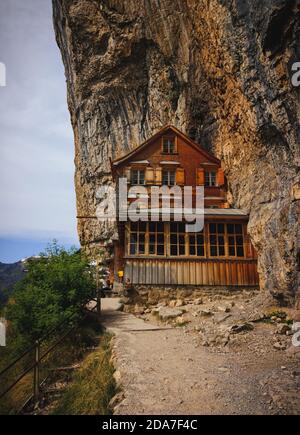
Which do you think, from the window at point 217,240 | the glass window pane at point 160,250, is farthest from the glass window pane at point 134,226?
the window at point 217,240

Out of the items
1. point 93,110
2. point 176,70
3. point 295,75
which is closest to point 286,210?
point 295,75

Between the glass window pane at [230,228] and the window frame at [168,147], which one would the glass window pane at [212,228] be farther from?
the window frame at [168,147]

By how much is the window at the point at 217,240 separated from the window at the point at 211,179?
7.99 m

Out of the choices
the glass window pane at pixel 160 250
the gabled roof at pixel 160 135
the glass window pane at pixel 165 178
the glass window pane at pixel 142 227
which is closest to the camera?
the glass window pane at pixel 160 250

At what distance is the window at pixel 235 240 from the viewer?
17219 mm

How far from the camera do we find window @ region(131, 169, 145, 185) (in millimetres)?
24078

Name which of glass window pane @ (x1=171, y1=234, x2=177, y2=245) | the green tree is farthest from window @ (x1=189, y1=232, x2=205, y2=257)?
the green tree

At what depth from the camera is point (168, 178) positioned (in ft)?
80.5

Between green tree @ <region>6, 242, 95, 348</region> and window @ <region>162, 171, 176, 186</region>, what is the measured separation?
37.3ft

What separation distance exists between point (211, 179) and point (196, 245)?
31.6ft

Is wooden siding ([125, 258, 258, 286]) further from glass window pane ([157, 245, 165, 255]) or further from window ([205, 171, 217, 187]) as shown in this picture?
window ([205, 171, 217, 187])
